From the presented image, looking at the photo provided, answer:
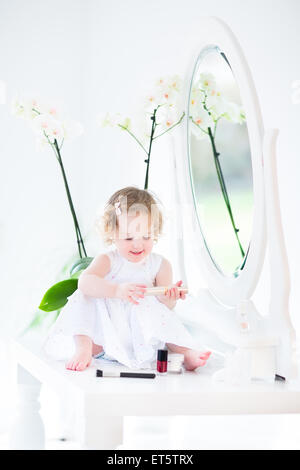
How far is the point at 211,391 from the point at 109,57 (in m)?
1.55

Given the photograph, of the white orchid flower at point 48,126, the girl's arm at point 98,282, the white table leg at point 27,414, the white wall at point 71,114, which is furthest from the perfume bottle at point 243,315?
the white wall at point 71,114

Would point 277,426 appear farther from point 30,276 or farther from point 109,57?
point 109,57

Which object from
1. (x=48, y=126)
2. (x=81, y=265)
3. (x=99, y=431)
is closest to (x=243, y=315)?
(x=99, y=431)

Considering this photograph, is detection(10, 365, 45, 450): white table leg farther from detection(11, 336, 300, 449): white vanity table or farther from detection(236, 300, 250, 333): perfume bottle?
detection(236, 300, 250, 333): perfume bottle

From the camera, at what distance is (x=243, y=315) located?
99cm

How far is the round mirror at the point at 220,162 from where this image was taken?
1.08 m

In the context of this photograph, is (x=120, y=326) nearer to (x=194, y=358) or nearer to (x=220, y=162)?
(x=194, y=358)

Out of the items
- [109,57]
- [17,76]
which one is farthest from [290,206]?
[17,76]

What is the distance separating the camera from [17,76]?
2.20 m

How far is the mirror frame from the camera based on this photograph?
1004 mm

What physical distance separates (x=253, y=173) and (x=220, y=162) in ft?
0.52

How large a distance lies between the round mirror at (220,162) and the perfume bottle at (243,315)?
102mm

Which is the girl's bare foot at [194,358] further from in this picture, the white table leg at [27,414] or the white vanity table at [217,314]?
the white table leg at [27,414]

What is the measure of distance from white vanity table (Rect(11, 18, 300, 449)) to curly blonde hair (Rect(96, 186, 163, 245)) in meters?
0.13
